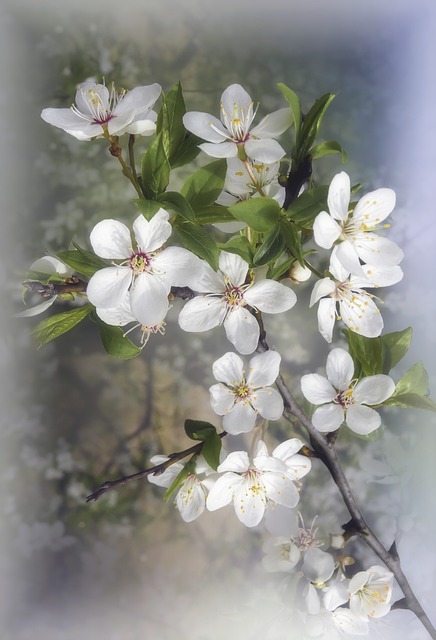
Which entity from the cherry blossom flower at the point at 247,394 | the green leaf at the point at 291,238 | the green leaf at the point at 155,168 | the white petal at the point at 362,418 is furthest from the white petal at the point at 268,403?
the green leaf at the point at 155,168

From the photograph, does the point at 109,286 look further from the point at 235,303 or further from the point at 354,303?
the point at 354,303

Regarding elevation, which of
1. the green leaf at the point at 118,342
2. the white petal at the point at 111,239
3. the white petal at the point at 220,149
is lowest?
the green leaf at the point at 118,342

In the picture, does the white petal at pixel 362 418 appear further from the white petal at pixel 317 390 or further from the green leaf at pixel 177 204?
the green leaf at pixel 177 204

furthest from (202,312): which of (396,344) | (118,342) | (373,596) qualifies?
(373,596)

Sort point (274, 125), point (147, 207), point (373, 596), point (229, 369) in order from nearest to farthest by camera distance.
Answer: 1. point (147, 207)
2. point (274, 125)
3. point (229, 369)
4. point (373, 596)

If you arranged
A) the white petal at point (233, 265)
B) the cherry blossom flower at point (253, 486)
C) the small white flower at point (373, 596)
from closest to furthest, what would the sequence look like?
the white petal at point (233, 265) → the cherry blossom flower at point (253, 486) → the small white flower at point (373, 596)

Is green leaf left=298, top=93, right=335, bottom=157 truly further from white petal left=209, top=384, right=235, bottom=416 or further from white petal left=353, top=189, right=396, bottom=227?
white petal left=209, top=384, right=235, bottom=416

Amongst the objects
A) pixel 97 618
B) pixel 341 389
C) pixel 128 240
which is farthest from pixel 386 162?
pixel 97 618

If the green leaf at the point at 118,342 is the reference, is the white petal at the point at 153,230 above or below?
above
